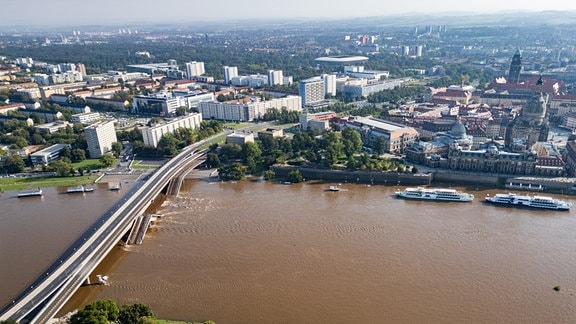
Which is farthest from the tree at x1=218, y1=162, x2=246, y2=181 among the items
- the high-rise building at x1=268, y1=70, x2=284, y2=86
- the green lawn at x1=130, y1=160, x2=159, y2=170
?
the high-rise building at x1=268, y1=70, x2=284, y2=86

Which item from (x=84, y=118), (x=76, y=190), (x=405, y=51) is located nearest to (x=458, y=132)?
(x=76, y=190)

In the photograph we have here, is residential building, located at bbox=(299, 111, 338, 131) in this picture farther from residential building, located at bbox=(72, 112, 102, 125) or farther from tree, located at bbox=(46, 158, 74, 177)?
residential building, located at bbox=(72, 112, 102, 125)

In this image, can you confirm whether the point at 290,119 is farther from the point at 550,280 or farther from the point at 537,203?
the point at 550,280

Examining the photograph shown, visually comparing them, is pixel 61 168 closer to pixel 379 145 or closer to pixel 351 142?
pixel 351 142

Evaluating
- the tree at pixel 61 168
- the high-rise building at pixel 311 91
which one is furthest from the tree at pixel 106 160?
the high-rise building at pixel 311 91

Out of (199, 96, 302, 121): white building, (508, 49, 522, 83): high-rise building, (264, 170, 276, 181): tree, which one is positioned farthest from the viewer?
(508, 49, 522, 83): high-rise building
